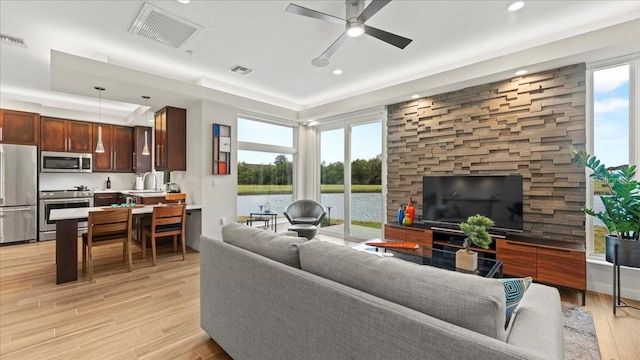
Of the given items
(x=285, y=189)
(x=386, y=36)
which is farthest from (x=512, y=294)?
(x=285, y=189)

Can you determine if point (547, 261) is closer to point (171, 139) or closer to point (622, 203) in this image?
point (622, 203)

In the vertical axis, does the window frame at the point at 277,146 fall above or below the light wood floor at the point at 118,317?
above

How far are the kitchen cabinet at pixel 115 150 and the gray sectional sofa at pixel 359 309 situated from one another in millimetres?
5986

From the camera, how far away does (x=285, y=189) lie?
629cm

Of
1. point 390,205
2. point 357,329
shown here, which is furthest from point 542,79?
point 357,329

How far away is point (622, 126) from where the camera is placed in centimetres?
303

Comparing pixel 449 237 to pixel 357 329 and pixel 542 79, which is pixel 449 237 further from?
pixel 357 329

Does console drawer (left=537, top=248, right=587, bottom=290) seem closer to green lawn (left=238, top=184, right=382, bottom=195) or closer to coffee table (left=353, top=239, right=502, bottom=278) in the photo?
coffee table (left=353, top=239, right=502, bottom=278)

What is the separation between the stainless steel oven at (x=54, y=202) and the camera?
5191 millimetres

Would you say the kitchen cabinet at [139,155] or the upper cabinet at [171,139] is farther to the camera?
the kitchen cabinet at [139,155]

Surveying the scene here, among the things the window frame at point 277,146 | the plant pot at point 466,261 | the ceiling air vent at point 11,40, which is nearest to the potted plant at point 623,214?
the plant pot at point 466,261

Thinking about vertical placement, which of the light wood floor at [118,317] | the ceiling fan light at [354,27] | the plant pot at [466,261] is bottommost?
the light wood floor at [118,317]

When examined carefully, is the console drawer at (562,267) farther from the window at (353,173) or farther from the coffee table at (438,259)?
the window at (353,173)

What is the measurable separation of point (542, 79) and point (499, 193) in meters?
1.43
